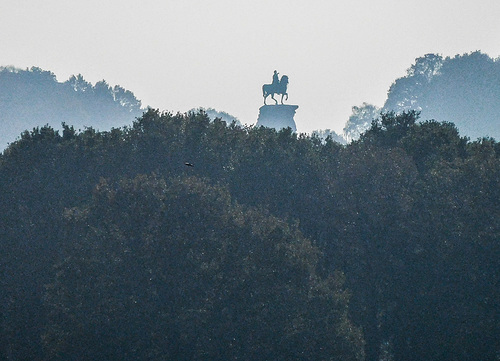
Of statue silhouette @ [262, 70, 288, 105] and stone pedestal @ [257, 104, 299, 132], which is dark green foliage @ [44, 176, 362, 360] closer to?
stone pedestal @ [257, 104, 299, 132]

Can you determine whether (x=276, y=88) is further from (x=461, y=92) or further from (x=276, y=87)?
(x=461, y=92)

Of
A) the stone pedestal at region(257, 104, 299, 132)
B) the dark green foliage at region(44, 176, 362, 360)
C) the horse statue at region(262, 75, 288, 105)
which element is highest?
the horse statue at region(262, 75, 288, 105)

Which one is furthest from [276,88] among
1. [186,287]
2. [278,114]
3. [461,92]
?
[461,92]

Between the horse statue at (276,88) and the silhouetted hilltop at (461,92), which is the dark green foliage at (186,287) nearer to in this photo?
the horse statue at (276,88)

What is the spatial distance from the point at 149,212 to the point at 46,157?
8934mm

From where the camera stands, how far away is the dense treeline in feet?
111

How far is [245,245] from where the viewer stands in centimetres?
3594

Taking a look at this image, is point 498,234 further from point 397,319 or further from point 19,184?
point 19,184

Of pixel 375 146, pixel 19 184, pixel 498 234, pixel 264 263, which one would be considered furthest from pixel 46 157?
pixel 498 234

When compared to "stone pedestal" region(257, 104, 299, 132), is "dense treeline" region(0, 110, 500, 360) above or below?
below

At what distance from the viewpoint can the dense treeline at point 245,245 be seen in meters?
33.8

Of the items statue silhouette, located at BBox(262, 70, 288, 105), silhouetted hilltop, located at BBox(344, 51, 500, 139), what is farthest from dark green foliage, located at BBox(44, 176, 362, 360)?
silhouetted hilltop, located at BBox(344, 51, 500, 139)

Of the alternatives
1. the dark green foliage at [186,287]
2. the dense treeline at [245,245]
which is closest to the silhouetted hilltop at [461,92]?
the dense treeline at [245,245]

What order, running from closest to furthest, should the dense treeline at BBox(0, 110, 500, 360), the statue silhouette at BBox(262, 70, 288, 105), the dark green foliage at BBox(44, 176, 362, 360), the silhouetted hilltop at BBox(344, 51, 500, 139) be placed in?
the dark green foliage at BBox(44, 176, 362, 360) < the dense treeline at BBox(0, 110, 500, 360) < the statue silhouette at BBox(262, 70, 288, 105) < the silhouetted hilltop at BBox(344, 51, 500, 139)
